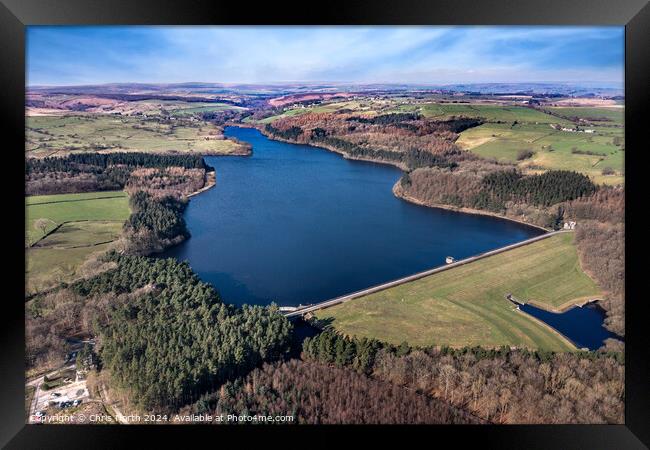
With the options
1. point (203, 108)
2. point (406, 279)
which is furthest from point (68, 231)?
point (406, 279)

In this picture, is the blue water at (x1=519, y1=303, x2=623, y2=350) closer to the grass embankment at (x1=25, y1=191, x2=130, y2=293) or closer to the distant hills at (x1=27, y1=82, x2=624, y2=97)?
the distant hills at (x1=27, y1=82, x2=624, y2=97)

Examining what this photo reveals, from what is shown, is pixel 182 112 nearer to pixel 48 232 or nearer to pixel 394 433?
pixel 48 232

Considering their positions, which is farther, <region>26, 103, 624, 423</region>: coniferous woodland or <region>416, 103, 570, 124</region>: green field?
<region>416, 103, 570, 124</region>: green field

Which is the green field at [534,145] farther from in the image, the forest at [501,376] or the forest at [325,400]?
the forest at [325,400]

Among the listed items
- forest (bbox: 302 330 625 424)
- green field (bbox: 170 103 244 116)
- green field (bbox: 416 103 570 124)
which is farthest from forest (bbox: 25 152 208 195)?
green field (bbox: 416 103 570 124)

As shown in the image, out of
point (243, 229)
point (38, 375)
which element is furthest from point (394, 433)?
point (243, 229)

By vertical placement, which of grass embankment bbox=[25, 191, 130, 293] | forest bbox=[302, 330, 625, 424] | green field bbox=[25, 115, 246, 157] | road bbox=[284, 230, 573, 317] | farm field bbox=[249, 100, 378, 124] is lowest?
forest bbox=[302, 330, 625, 424]

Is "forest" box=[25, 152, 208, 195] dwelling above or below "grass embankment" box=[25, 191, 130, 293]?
above

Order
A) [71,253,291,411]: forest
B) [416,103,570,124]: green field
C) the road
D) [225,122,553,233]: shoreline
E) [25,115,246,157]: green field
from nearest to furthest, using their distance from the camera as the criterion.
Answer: [71,253,291,411]: forest < [25,115,246,157]: green field < the road < [416,103,570,124]: green field < [225,122,553,233]: shoreline

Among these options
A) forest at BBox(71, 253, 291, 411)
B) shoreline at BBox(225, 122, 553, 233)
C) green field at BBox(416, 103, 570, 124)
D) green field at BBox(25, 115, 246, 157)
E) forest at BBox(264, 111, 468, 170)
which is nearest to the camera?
forest at BBox(71, 253, 291, 411)
